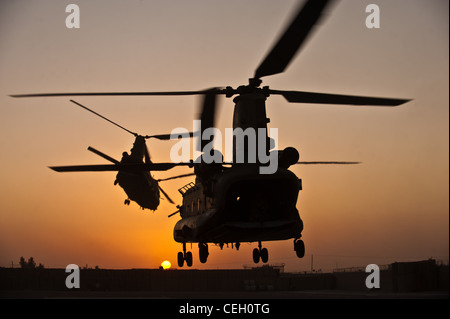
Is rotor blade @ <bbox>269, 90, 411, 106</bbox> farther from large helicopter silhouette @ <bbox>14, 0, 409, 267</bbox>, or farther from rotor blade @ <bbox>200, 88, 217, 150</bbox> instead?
rotor blade @ <bbox>200, 88, 217, 150</bbox>

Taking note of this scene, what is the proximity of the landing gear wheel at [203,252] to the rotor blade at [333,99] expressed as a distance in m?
8.98

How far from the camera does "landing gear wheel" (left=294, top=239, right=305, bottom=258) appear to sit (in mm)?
27234

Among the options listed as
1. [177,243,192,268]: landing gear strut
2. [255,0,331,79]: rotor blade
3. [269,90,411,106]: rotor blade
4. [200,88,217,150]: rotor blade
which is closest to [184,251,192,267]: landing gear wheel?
[177,243,192,268]: landing gear strut

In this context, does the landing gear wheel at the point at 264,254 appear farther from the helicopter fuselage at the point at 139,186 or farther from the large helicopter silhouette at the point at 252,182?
the helicopter fuselage at the point at 139,186

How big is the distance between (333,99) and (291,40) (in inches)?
223

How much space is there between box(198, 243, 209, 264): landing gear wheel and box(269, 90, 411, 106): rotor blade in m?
8.98

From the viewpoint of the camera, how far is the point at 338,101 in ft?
85.0

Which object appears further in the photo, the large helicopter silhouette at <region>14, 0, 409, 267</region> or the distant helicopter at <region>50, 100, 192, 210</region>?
the distant helicopter at <region>50, 100, 192, 210</region>

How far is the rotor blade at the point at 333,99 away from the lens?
25.1 m

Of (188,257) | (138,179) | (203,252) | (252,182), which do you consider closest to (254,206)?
Result: (252,182)

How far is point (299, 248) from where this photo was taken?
27.3 m

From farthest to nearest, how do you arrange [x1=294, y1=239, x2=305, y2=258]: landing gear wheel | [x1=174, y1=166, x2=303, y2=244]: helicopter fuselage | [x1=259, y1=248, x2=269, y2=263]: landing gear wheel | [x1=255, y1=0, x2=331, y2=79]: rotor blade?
[x1=259, y1=248, x2=269, y2=263]: landing gear wheel
[x1=294, y1=239, x2=305, y2=258]: landing gear wheel
[x1=174, y1=166, x2=303, y2=244]: helicopter fuselage
[x1=255, y1=0, x2=331, y2=79]: rotor blade

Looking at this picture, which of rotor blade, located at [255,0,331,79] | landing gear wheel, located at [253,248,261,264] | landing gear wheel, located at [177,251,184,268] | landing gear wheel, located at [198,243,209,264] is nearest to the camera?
rotor blade, located at [255,0,331,79]

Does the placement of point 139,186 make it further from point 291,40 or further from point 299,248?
point 291,40
